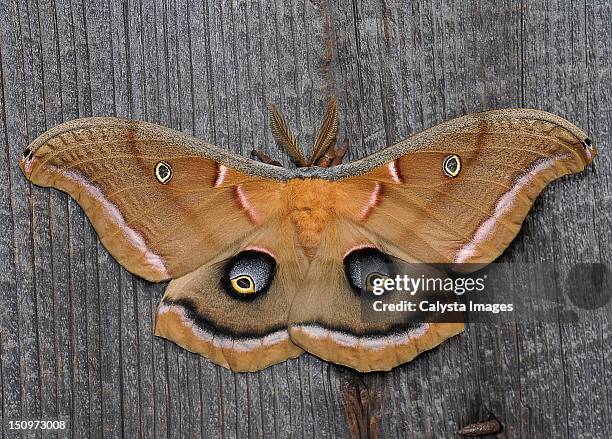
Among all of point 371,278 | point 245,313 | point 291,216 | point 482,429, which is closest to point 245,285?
point 245,313

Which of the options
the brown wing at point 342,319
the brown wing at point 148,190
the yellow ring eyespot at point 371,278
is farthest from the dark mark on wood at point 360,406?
the brown wing at point 148,190

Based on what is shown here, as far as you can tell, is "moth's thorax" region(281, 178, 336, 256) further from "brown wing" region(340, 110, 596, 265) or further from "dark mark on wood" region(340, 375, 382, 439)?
"dark mark on wood" region(340, 375, 382, 439)

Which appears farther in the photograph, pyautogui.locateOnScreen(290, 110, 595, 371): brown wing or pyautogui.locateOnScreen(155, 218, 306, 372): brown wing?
pyautogui.locateOnScreen(155, 218, 306, 372): brown wing

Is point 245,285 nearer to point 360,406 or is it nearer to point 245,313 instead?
point 245,313

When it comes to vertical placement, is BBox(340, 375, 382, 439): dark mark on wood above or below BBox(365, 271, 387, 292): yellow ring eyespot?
below

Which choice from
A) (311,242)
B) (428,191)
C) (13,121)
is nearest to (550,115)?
(428,191)

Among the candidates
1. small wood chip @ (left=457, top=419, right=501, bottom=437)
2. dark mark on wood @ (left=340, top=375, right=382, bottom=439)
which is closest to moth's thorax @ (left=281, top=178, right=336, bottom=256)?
dark mark on wood @ (left=340, top=375, right=382, bottom=439)

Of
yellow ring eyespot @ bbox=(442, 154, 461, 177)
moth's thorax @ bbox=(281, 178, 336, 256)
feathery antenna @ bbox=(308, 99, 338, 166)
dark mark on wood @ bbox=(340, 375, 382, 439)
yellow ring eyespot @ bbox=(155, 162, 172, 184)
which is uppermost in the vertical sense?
feathery antenna @ bbox=(308, 99, 338, 166)

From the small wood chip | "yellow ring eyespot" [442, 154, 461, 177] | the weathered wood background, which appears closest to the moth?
"yellow ring eyespot" [442, 154, 461, 177]
